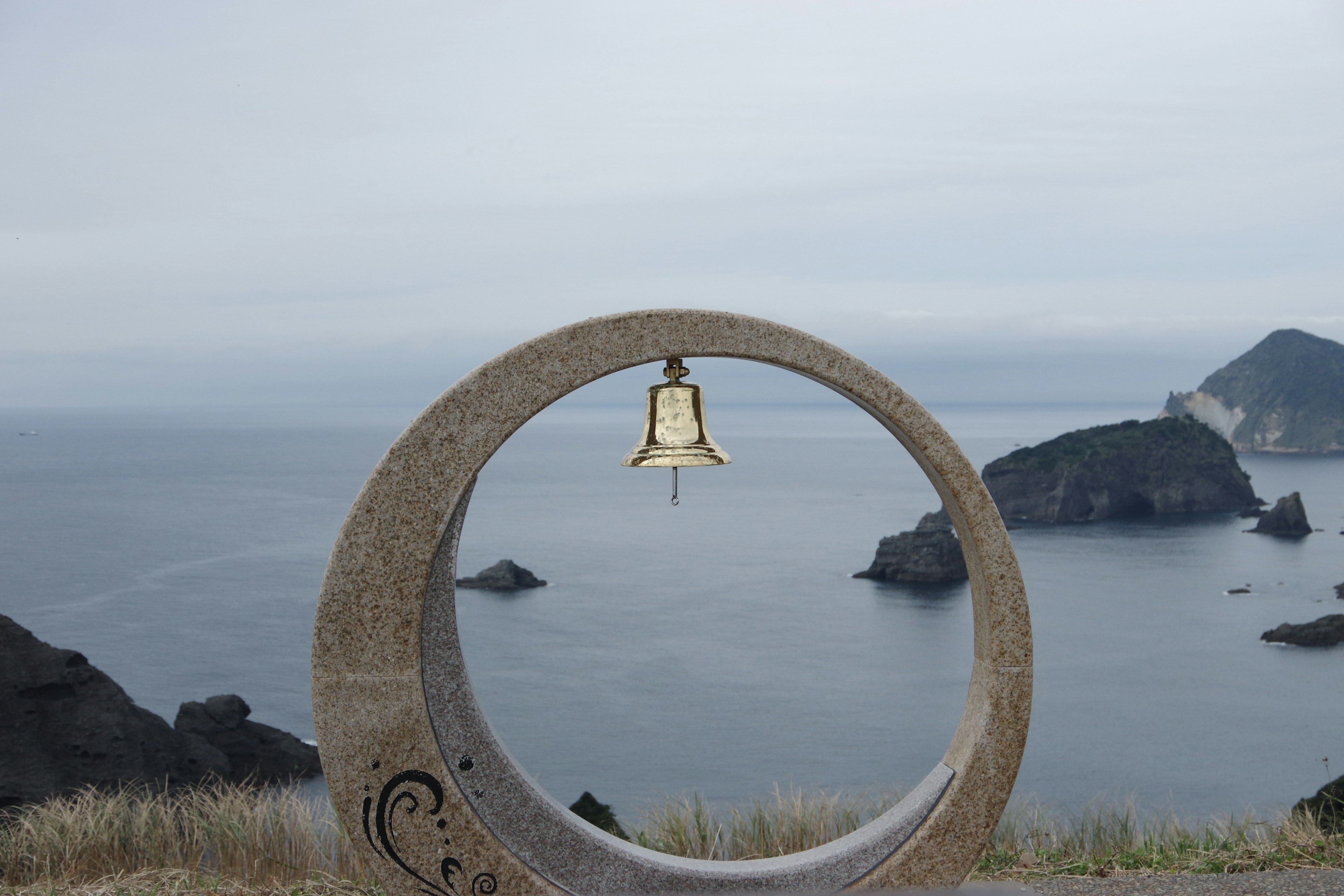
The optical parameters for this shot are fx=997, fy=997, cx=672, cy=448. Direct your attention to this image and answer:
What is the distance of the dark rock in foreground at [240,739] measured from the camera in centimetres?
2941

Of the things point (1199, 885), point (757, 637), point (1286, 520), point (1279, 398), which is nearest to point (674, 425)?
point (1199, 885)

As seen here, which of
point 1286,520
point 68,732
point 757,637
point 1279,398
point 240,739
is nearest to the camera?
point 68,732

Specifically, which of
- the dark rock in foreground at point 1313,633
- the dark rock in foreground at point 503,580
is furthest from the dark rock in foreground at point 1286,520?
the dark rock in foreground at point 503,580

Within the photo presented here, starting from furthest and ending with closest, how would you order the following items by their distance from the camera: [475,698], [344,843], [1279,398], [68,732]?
[1279,398]
[68,732]
[344,843]
[475,698]

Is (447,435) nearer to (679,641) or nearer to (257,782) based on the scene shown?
(257,782)

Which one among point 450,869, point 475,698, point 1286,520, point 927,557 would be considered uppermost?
A: point 475,698

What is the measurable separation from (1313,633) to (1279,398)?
89486 millimetres

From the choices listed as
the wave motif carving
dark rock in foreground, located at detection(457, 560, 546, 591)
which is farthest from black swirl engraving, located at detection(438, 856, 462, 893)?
dark rock in foreground, located at detection(457, 560, 546, 591)

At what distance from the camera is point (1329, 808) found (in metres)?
11.5

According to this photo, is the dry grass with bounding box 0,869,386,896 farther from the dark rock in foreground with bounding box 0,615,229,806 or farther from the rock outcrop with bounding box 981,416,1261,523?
the rock outcrop with bounding box 981,416,1261,523

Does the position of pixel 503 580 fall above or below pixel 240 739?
below

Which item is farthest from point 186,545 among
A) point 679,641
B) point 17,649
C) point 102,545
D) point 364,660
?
point 364,660

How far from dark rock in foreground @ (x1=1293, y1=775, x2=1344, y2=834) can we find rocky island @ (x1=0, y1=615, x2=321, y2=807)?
16172 mm

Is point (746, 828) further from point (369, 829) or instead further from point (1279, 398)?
point (1279, 398)
